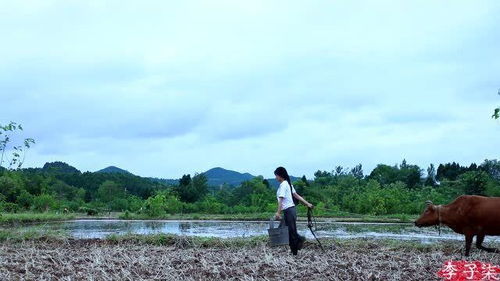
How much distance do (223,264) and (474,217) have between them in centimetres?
500

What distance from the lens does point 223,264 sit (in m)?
8.21

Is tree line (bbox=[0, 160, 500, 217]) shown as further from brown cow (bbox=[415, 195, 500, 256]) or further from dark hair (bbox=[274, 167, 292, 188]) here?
brown cow (bbox=[415, 195, 500, 256])

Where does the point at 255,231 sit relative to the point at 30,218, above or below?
below

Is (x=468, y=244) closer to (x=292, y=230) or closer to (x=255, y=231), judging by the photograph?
(x=292, y=230)

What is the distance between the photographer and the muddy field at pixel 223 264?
24.2 feet

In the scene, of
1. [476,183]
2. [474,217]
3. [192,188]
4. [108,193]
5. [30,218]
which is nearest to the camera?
[474,217]

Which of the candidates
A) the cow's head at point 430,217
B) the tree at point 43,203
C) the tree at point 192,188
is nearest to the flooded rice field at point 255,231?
the cow's head at point 430,217

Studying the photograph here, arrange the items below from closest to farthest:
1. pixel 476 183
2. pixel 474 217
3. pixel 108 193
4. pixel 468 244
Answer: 1. pixel 468 244
2. pixel 474 217
3. pixel 476 183
4. pixel 108 193

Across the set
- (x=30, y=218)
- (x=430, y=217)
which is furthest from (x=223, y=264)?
(x=30, y=218)

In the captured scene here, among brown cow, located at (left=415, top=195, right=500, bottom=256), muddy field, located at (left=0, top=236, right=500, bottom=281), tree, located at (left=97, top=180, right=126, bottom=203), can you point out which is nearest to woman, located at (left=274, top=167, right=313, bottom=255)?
muddy field, located at (left=0, top=236, right=500, bottom=281)

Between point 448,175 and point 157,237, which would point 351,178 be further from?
point 157,237

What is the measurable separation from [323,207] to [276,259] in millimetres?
23879

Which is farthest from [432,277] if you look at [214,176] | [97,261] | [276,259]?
[214,176]

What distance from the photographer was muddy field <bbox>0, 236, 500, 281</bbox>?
7.38m
